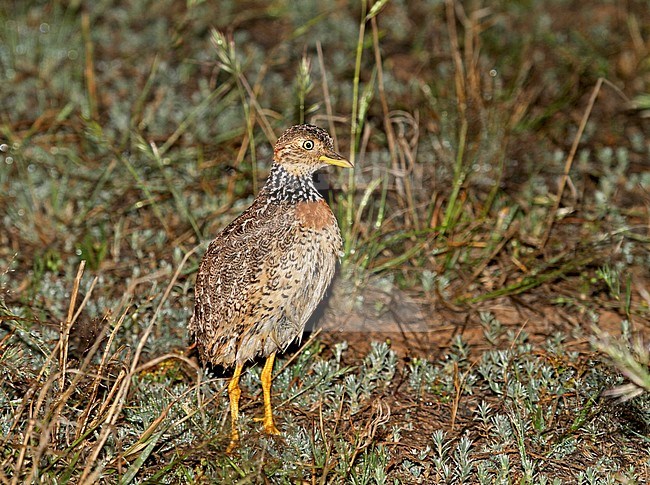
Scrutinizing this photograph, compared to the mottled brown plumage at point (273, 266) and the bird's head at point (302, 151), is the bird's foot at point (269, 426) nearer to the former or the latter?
the mottled brown plumage at point (273, 266)

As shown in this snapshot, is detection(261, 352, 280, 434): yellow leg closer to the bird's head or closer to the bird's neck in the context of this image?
the bird's neck

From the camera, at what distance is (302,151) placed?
4375mm

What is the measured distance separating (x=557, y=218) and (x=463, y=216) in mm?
600

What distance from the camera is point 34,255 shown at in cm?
583

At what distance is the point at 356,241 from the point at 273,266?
159 cm

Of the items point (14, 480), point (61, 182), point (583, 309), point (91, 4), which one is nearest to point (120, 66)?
point (91, 4)

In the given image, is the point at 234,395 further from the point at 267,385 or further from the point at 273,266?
the point at 273,266

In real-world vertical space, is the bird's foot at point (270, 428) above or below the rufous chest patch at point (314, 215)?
below

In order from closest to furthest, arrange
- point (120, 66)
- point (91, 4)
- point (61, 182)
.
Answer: point (61, 182), point (120, 66), point (91, 4)

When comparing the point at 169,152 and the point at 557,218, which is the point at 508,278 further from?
the point at 169,152

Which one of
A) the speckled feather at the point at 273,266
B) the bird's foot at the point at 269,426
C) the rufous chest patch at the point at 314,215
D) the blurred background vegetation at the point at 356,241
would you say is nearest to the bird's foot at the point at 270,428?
the bird's foot at the point at 269,426

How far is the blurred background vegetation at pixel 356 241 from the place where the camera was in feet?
13.6

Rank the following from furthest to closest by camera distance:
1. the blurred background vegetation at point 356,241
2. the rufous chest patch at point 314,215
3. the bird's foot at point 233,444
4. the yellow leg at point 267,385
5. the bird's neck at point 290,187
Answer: the yellow leg at point 267,385 < the bird's neck at point 290,187 < the rufous chest patch at point 314,215 < the blurred background vegetation at point 356,241 < the bird's foot at point 233,444

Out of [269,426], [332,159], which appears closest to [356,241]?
[332,159]
